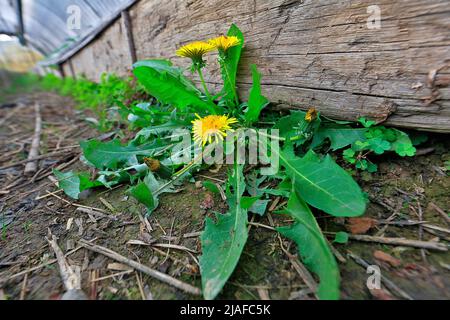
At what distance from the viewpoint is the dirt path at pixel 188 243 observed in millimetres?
1002

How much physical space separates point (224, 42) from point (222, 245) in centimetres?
117

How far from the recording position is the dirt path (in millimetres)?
1002

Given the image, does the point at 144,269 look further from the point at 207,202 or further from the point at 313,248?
the point at 313,248

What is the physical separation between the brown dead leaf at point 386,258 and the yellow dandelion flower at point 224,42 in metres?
1.34

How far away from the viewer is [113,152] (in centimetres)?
175

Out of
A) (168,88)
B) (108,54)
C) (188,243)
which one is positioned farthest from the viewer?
(108,54)

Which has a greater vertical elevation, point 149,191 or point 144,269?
point 149,191

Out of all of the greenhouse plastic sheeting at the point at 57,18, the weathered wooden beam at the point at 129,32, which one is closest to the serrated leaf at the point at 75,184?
the weathered wooden beam at the point at 129,32

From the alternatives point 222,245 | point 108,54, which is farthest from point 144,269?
point 108,54

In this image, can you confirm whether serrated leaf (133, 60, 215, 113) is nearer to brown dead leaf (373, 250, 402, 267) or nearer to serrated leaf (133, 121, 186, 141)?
serrated leaf (133, 121, 186, 141)
